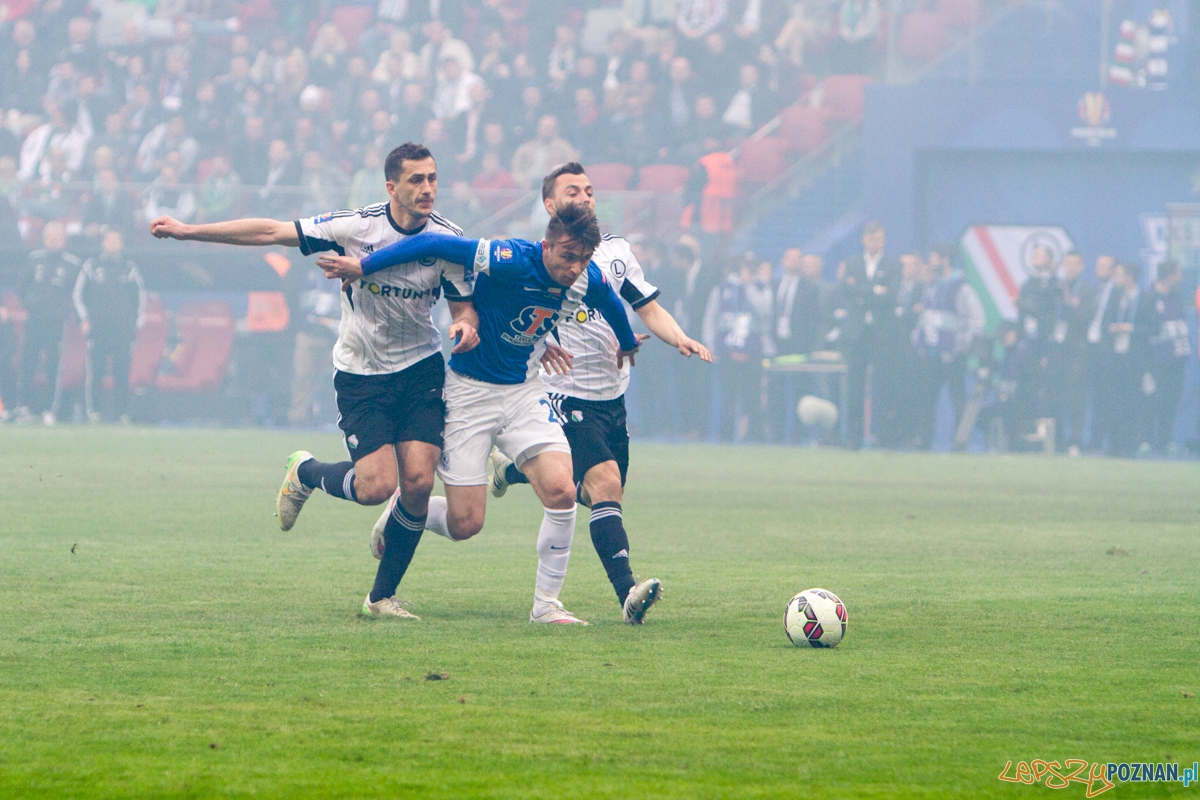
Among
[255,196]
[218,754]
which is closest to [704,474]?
[255,196]

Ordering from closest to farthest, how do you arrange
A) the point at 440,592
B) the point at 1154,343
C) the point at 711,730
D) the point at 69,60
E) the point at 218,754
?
the point at 218,754 < the point at 711,730 < the point at 440,592 < the point at 1154,343 < the point at 69,60

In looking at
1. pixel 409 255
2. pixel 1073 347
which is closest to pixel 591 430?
pixel 409 255

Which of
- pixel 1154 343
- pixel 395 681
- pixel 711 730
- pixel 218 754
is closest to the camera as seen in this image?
pixel 218 754

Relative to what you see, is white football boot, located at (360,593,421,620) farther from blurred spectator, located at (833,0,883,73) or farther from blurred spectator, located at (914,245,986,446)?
blurred spectator, located at (833,0,883,73)

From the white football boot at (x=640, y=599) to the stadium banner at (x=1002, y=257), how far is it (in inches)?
632

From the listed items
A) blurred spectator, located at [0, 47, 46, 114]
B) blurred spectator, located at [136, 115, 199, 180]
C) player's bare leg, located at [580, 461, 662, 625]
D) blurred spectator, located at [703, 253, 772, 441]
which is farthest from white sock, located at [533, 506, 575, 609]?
blurred spectator, located at [0, 47, 46, 114]

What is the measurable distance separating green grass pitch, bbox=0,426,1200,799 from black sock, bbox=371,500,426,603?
8.4 inches

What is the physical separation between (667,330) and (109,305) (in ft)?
51.5

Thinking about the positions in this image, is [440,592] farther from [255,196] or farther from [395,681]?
[255,196]

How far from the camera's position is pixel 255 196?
2108 cm

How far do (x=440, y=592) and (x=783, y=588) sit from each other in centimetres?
158

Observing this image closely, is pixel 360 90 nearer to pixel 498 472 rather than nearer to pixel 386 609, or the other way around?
pixel 498 472

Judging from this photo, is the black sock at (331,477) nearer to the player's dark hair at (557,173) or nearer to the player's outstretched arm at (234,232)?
the player's outstretched arm at (234,232)

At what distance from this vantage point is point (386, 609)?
6020mm
